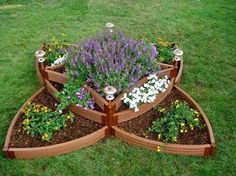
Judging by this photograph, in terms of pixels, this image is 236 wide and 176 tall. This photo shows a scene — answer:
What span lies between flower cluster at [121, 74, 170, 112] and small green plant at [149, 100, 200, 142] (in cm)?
34

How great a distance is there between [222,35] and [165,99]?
8.85 ft

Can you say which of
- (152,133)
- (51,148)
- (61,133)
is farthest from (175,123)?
(51,148)

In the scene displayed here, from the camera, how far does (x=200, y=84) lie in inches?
244

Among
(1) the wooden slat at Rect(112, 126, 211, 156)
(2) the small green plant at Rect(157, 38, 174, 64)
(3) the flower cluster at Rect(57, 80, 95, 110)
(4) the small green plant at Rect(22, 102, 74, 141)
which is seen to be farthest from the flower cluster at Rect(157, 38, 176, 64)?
(4) the small green plant at Rect(22, 102, 74, 141)

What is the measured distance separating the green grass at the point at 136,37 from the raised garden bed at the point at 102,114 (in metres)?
0.16

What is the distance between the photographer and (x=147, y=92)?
534cm

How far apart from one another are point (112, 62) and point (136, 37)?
97.5 inches

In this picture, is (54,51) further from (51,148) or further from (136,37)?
(51,148)

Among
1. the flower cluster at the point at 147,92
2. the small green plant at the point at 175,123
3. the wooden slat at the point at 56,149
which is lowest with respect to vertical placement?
the wooden slat at the point at 56,149

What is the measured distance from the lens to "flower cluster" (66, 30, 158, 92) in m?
5.09

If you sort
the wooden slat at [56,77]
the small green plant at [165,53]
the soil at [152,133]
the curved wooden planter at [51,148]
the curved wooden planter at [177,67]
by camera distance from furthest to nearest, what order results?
the small green plant at [165,53] → the curved wooden planter at [177,67] → the wooden slat at [56,77] → the soil at [152,133] → the curved wooden planter at [51,148]

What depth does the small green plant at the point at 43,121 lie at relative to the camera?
16.2ft

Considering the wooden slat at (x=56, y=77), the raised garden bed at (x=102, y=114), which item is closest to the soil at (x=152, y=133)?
the raised garden bed at (x=102, y=114)

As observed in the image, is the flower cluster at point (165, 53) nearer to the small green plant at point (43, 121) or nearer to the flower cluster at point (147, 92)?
the flower cluster at point (147, 92)
